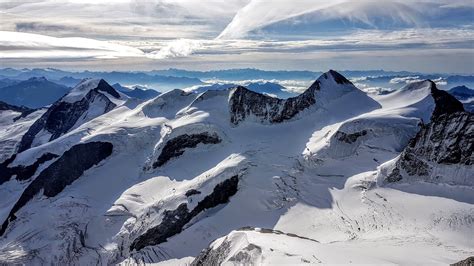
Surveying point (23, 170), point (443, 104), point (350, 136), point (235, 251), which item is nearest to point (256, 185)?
point (350, 136)

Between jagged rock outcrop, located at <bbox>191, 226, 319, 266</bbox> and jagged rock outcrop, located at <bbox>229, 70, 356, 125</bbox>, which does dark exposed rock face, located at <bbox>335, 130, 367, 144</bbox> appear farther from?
jagged rock outcrop, located at <bbox>191, 226, 319, 266</bbox>

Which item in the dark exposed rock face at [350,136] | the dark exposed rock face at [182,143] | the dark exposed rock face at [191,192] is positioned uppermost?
the dark exposed rock face at [350,136]

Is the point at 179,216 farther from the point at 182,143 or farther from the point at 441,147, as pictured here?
the point at 441,147

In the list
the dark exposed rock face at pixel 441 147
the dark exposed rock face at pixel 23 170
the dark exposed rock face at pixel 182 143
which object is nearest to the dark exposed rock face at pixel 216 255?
the dark exposed rock face at pixel 441 147

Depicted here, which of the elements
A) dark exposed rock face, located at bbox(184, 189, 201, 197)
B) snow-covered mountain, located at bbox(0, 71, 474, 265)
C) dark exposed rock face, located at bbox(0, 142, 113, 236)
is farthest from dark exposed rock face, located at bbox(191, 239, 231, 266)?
dark exposed rock face, located at bbox(0, 142, 113, 236)

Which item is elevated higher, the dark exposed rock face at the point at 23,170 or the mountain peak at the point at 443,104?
the mountain peak at the point at 443,104

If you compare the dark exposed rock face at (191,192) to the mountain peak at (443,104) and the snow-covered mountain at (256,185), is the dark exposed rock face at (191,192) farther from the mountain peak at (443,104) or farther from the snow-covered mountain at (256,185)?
the mountain peak at (443,104)
